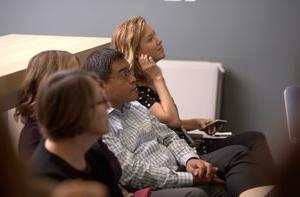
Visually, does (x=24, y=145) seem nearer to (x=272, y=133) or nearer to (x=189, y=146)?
(x=189, y=146)

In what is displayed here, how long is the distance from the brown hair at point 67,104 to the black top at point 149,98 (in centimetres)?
96

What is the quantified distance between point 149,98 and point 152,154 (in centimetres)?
37

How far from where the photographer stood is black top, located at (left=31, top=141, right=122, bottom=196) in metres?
1.28

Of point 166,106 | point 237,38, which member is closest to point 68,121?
point 166,106

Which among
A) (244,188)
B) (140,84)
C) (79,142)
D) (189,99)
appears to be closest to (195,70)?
(189,99)

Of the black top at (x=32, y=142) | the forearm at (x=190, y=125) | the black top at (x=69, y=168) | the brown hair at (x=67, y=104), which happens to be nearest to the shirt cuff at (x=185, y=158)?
the forearm at (x=190, y=125)

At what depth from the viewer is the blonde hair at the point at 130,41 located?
2.30 meters

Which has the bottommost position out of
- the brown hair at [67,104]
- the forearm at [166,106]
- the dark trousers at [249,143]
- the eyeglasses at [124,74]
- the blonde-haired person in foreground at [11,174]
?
the dark trousers at [249,143]

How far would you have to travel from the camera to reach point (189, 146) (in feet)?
7.30

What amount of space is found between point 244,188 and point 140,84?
0.67 metres

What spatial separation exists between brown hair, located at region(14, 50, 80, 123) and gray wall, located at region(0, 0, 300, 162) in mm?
1836

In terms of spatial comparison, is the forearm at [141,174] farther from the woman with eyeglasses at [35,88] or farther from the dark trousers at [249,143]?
the dark trousers at [249,143]

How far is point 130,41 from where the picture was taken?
2.32 meters

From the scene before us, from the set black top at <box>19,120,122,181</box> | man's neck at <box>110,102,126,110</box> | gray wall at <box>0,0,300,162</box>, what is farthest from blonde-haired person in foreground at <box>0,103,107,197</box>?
gray wall at <box>0,0,300,162</box>
